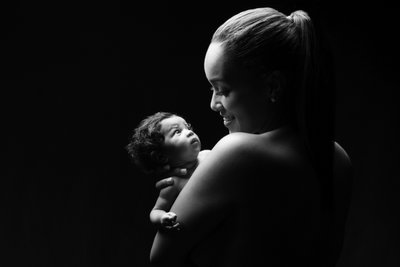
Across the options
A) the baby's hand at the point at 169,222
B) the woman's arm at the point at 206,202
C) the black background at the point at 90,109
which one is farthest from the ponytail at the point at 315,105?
the black background at the point at 90,109

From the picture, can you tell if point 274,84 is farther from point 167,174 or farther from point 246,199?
point 167,174

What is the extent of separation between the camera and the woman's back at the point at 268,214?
1215 millimetres

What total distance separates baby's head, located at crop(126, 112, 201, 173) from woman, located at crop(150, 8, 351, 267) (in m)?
0.23

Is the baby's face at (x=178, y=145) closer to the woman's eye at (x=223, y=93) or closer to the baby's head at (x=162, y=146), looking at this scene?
the baby's head at (x=162, y=146)

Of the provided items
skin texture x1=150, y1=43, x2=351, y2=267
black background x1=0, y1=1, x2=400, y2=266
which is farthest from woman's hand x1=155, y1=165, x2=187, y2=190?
black background x1=0, y1=1, x2=400, y2=266

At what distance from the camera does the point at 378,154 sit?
2.94 metres

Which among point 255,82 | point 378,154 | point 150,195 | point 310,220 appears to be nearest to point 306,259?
point 310,220

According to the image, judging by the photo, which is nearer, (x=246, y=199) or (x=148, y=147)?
(x=246, y=199)

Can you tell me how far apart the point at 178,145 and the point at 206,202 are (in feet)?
1.06

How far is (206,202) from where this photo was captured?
3.93 feet

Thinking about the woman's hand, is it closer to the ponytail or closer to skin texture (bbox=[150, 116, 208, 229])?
skin texture (bbox=[150, 116, 208, 229])

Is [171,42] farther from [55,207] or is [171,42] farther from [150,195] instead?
[55,207]

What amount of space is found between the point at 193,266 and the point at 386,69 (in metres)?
2.01

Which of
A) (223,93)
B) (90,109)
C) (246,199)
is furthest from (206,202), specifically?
(90,109)
